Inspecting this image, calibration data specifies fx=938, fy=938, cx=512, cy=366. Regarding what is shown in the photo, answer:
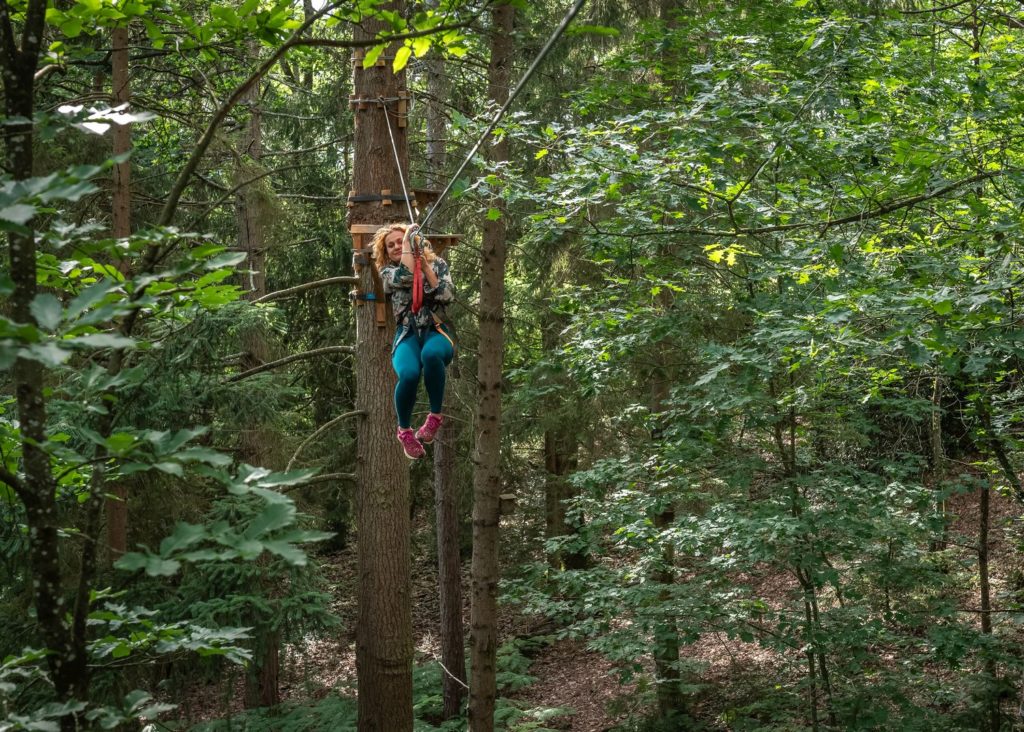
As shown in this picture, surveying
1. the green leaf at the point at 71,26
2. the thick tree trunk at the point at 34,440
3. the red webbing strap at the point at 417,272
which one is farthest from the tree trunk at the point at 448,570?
the thick tree trunk at the point at 34,440

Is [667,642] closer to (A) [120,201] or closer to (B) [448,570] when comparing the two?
(B) [448,570]

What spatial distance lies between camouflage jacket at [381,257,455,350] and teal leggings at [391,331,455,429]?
0.20 ft

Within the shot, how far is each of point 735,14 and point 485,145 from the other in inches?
101

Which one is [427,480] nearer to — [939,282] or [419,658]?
[419,658]

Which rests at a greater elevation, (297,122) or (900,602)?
(297,122)

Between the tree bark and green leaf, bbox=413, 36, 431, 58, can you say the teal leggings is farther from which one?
the tree bark

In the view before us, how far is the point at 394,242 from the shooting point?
572 cm

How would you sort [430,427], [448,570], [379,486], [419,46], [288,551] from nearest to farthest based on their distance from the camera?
[288,551]
[419,46]
[430,427]
[379,486]
[448,570]

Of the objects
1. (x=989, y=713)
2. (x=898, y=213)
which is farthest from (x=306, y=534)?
(x=989, y=713)

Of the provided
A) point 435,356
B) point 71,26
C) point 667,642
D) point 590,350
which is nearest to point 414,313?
point 435,356

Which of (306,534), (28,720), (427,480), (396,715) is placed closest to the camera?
(306,534)

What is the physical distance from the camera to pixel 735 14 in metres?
8.34

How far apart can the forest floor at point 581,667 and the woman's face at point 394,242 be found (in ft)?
16.9

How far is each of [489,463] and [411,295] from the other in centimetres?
249
